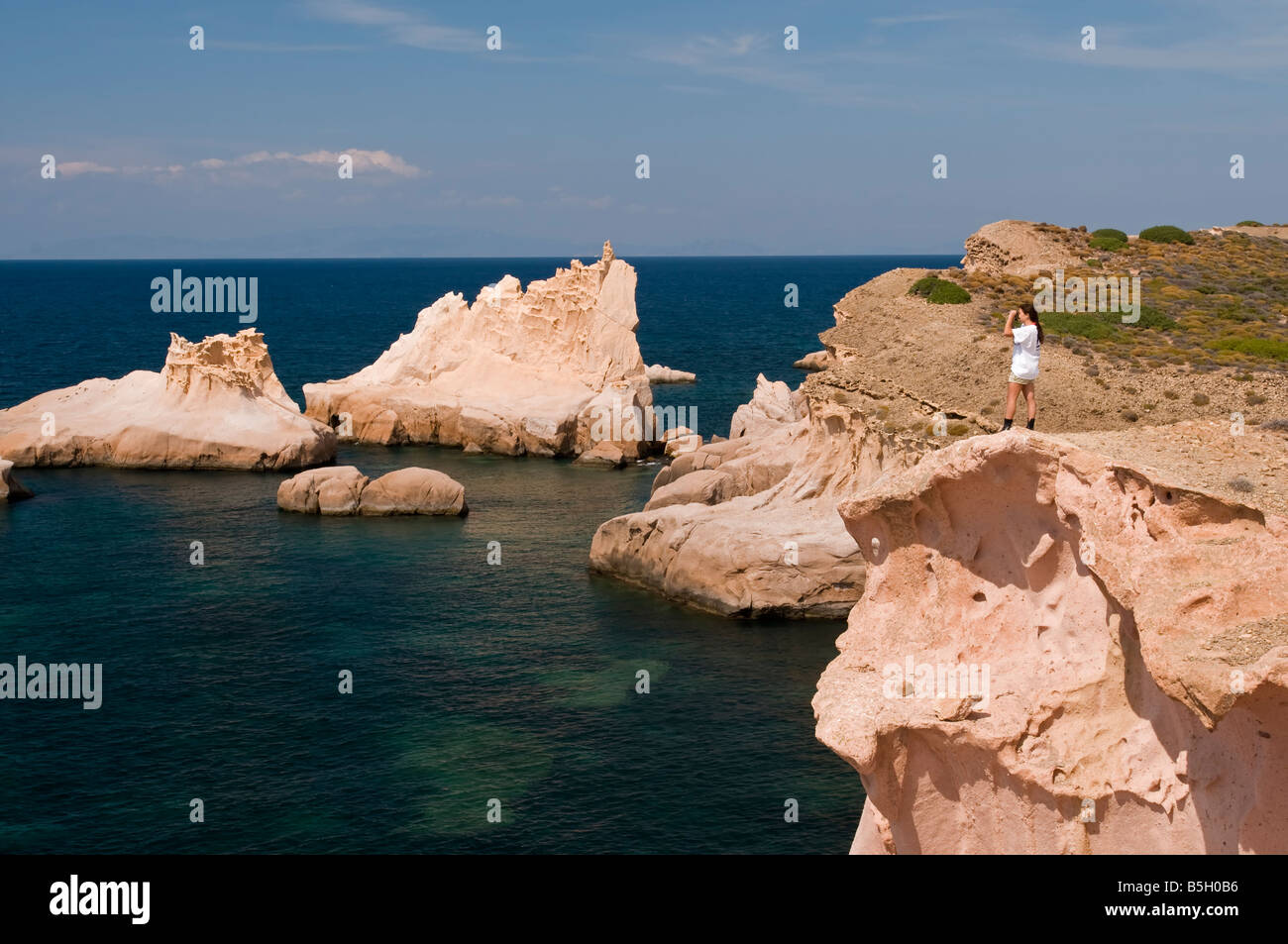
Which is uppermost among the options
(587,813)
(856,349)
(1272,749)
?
(856,349)

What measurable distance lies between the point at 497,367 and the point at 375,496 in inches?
832

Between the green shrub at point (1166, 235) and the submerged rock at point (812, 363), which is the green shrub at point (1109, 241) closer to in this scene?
the green shrub at point (1166, 235)

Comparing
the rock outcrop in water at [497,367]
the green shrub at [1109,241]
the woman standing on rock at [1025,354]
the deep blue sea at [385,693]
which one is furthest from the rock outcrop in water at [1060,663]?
the rock outcrop in water at [497,367]

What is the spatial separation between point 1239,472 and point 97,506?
50.6 m

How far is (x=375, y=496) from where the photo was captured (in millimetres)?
52375

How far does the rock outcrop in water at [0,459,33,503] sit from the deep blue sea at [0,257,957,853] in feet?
3.18

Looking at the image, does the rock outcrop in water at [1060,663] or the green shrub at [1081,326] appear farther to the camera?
the green shrub at [1081,326]

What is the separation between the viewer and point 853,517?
14914 mm

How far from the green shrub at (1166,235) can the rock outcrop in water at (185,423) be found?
4045 cm

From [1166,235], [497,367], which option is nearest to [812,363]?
[497,367]

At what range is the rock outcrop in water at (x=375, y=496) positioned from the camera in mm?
52188

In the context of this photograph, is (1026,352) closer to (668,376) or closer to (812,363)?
(668,376)
